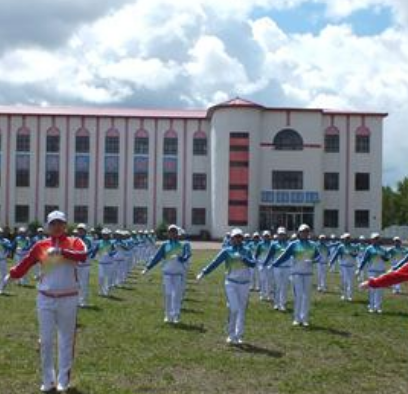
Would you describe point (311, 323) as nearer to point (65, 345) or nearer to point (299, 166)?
point (65, 345)

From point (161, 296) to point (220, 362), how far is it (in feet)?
43.5

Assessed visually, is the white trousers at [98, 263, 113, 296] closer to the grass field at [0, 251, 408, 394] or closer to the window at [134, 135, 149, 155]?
the grass field at [0, 251, 408, 394]

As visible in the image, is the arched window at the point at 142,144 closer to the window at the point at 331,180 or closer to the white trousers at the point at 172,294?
the window at the point at 331,180

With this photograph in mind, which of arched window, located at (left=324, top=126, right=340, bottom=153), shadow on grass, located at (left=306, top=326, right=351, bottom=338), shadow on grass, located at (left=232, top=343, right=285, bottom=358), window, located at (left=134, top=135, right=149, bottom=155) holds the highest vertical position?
arched window, located at (left=324, top=126, right=340, bottom=153)

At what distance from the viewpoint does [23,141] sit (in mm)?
84812

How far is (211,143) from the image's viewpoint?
277 feet

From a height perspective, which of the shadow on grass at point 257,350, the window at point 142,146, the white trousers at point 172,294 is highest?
the window at point 142,146

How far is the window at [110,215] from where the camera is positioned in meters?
85.1

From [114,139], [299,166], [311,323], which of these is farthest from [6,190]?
[311,323]

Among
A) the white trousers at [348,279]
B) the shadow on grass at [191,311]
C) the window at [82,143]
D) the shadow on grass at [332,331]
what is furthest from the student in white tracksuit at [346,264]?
the window at [82,143]

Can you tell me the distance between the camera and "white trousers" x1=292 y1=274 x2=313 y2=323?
63.9ft

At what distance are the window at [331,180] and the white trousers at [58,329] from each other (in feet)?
249

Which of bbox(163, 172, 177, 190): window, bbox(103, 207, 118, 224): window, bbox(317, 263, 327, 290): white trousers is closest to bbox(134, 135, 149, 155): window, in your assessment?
bbox(163, 172, 177, 190): window

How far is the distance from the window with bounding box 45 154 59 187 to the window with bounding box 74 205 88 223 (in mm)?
3157
